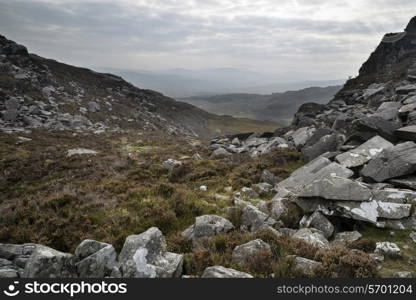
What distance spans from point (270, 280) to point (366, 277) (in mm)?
2036

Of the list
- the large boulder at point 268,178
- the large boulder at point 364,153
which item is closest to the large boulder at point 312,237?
the large boulder at point 364,153

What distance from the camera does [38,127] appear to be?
36.2 metres

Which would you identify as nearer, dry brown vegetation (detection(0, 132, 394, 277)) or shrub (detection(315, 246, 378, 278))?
shrub (detection(315, 246, 378, 278))

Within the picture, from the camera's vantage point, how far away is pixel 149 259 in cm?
614

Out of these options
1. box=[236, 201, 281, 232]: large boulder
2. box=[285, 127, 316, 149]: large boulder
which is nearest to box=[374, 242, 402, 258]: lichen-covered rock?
box=[236, 201, 281, 232]: large boulder

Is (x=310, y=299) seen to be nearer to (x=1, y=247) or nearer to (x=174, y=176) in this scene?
(x=1, y=247)

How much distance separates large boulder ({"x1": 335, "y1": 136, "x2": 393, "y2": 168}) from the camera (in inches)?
465

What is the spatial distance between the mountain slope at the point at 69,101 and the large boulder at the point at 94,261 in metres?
34.9

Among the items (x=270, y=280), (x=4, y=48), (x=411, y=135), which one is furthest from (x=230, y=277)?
(x=4, y=48)

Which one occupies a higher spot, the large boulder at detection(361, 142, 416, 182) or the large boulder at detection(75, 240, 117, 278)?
the large boulder at detection(361, 142, 416, 182)

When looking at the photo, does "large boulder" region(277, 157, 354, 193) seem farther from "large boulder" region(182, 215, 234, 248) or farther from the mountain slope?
the mountain slope

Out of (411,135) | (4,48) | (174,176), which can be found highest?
Answer: (4,48)

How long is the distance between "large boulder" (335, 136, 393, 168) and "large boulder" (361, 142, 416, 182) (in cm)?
87

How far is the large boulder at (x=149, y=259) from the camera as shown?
230 inches
